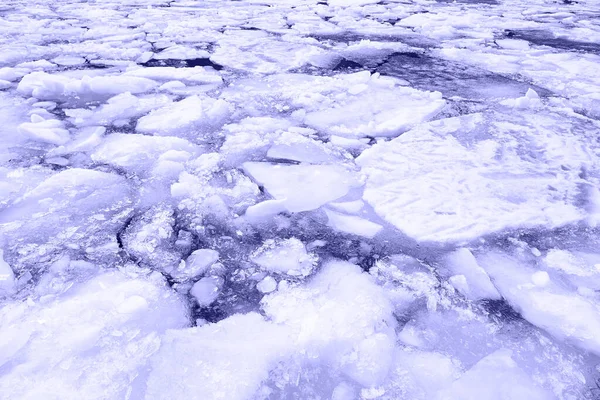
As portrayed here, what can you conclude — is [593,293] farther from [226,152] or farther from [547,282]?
[226,152]

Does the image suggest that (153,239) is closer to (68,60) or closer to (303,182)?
(303,182)

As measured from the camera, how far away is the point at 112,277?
3.33ft

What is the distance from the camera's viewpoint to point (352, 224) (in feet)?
3.97

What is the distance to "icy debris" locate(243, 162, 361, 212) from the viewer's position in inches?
51.3

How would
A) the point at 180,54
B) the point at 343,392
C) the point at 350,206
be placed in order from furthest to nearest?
the point at 180,54 → the point at 350,206 → the point at 343,392

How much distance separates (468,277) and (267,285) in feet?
1.64

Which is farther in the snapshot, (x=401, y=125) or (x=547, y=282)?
(x=401, y=125)

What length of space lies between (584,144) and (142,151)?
172cm

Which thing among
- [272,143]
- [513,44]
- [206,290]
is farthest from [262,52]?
[206,290]

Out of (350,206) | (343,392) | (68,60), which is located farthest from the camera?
(68,60)

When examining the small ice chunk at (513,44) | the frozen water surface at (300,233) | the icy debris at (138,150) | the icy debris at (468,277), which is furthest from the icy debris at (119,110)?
the small ice chunk at (513,44)

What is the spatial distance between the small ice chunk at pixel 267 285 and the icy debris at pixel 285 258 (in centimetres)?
3

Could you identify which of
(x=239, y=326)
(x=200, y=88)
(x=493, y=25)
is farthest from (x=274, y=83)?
(x=493, y=25)

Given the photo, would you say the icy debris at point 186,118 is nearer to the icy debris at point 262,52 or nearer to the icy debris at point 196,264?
the icy debris at point 262,52
